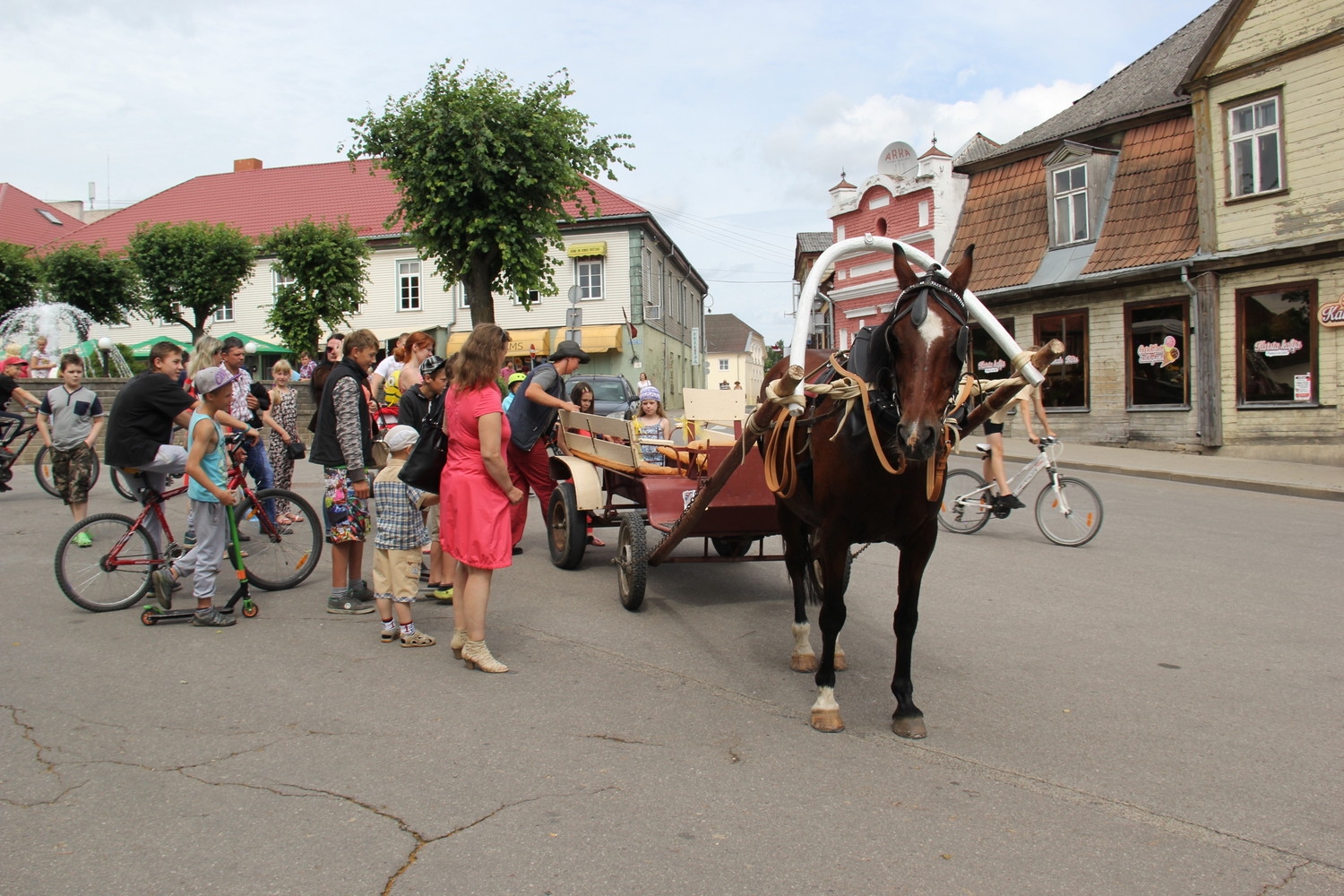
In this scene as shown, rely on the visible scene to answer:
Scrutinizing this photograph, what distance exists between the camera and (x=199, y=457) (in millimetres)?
6066

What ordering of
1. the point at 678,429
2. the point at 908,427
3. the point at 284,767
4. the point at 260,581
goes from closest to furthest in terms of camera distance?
1. the point at 908,427
2. the point at 284,767
3. the point at 260,581
4. the point at 678,429

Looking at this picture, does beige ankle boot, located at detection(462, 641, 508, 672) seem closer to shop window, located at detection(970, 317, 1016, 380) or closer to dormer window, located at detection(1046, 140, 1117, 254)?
shop window, located at detection(970, 317, 1016, 380)

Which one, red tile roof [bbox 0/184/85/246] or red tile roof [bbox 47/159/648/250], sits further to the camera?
red tile roof [bbox 0/184/85/246]

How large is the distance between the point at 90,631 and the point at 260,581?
124 cm

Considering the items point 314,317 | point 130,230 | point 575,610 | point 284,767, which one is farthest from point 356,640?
point 130,230

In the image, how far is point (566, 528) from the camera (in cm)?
811

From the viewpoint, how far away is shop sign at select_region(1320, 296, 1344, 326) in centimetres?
1656

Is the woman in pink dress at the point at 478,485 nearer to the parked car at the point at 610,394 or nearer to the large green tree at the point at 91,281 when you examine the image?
the parked car at the point at 610,394

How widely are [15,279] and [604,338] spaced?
69.3 ft

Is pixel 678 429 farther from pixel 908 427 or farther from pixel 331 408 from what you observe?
pixel 908 427

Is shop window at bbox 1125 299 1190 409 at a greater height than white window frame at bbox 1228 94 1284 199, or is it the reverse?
white window frame at bbox 1228 94 1284 199

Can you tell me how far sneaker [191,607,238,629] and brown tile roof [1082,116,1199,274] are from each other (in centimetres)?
1902

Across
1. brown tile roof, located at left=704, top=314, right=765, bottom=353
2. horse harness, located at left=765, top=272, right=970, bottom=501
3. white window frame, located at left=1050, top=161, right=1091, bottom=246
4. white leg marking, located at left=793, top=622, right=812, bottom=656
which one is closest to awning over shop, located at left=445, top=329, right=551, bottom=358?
white window frame, located at left=1050, top=161, right=1091, bottom=246

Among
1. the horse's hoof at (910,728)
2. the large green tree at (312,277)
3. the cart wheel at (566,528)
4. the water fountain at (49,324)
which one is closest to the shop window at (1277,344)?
the cart wheel at (566,528)
